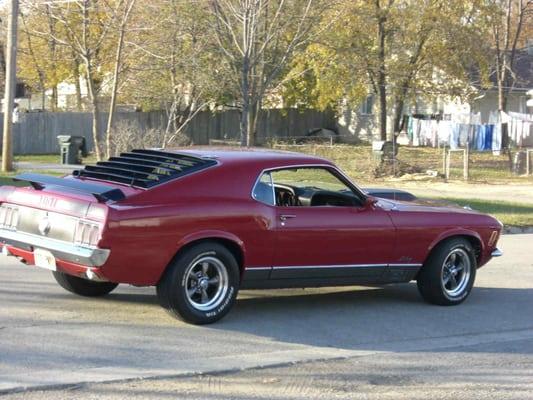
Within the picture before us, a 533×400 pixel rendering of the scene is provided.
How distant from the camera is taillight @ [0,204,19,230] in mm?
7863

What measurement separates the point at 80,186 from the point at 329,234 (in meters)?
A: 2.36

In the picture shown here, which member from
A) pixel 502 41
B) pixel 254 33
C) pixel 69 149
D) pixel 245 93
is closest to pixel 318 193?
pixel 254 33

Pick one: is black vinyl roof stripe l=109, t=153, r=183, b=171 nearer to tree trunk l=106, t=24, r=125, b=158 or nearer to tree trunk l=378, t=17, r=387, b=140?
tree trunk l=106, t=24, r=125, b=158

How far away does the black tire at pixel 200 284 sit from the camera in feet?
24.1

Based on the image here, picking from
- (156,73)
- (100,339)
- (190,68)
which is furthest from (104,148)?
(100,339)

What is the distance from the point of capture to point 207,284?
758 cm

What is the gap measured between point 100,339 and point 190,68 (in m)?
22.1

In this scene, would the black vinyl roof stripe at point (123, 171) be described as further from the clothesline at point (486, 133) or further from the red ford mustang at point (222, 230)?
the clothesline at point (486, 133)

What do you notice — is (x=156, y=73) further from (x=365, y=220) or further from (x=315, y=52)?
(x=365, y=220)

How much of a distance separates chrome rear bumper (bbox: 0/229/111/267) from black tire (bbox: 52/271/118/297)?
792mm

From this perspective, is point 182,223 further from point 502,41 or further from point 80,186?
point 502,41

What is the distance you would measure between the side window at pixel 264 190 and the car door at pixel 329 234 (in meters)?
0.11

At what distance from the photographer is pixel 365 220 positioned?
27.8ft

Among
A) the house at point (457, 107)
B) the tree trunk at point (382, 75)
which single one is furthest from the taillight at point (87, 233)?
the house at point (457, 107)
